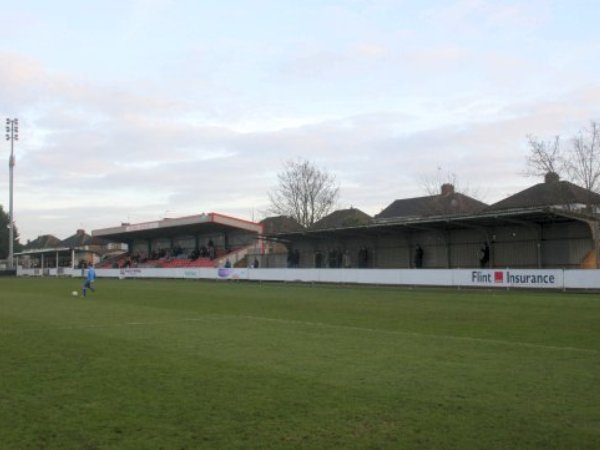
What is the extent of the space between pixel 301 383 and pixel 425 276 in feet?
89.4

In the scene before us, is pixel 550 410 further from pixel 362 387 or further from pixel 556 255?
pixel 556 255

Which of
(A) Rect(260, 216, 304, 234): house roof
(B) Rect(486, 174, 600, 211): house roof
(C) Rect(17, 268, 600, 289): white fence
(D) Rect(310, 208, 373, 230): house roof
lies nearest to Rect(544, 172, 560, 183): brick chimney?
(B) Rect(486, 174, 600, 211): house roof

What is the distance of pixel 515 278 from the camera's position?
30641mm

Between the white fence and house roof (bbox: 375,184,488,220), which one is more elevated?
house roof (bbox: 375,184,488,220)

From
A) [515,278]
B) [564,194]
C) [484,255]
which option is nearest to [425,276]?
[484,255]

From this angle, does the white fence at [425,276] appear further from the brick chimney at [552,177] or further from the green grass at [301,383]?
the brick chimney at [552,177]

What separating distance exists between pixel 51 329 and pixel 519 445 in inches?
497

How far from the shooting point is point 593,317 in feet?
57.6

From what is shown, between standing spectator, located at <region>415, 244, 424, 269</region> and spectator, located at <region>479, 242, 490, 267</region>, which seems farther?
standing spectator, located at <region>415, 244, 424, 269</region>

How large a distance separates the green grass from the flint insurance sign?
12.5 m

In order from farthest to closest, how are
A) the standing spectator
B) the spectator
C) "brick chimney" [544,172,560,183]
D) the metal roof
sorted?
1. the metal roof
2. the standing spectator
3. "brick chimney" [544,172,560,183]
4. the spectator

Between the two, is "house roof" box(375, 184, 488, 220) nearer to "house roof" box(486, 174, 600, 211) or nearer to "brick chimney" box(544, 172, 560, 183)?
"house roof" box(486, 174, 600, 211)

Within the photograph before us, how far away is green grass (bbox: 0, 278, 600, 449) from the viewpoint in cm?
604

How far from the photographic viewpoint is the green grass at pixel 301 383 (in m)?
6.04
